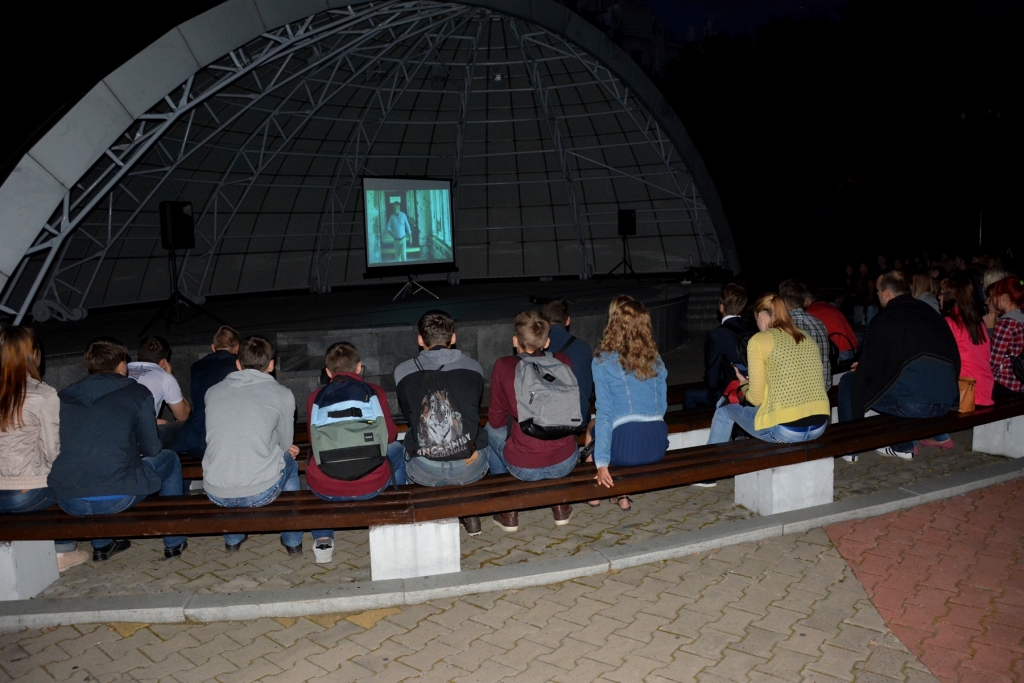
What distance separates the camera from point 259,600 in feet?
15.8

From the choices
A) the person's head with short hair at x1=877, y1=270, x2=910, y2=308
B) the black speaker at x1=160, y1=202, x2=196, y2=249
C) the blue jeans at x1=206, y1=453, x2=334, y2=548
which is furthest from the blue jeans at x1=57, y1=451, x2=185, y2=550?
the black speaker at x1=160, y1=202, x2=196, y2=249

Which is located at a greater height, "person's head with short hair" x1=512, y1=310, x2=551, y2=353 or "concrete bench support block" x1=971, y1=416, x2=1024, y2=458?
"person's head with short hair" x1=512, y1=310, x2=551, y2=353

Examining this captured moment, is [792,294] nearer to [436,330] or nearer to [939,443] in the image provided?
[939,443]

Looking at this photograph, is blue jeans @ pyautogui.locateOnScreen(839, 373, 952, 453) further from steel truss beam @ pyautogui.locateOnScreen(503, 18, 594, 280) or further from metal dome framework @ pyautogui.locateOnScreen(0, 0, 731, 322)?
steel truss beam @ pyautogui.locateOnScreen(503, 18, 594, 280)

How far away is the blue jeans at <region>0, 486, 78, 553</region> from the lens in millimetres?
5094

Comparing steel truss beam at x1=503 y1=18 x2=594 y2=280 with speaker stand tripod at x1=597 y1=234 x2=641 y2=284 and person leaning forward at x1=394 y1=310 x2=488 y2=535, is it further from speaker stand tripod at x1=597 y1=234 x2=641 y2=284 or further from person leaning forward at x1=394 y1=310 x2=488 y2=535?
person leaning forward at x1=394 y1=310 x2=488 y2=535

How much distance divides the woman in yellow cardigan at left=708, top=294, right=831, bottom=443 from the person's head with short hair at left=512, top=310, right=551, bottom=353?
157cm

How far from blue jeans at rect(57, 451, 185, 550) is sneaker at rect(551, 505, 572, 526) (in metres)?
2.84

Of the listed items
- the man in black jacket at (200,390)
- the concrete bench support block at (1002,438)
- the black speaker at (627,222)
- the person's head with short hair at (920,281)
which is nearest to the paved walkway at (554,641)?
the man in black jacket at (200,390)

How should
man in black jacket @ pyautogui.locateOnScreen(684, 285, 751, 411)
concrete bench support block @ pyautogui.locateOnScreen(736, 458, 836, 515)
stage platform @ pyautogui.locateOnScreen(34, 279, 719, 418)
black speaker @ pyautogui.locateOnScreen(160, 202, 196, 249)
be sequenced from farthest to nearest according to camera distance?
black speaker @ pyautogui.locateOnScreen(160, 202, 196, 249), stage platform @ pyautogui.locateOnScreen(34, 279, 719, 418), man in black jacket @ pyautogui.locateOnScreen(684, 285, 751, 411), concrete bench support block @ pyautogui.locateOnScreen(736, 458, 836, 515)

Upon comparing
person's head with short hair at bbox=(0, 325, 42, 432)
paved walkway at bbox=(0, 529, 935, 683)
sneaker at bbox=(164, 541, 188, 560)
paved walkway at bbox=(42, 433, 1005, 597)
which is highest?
person's head with short hair at bbox=(0, 325, 42, 432)

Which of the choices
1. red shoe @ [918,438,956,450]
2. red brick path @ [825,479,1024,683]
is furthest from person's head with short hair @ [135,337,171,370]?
red shoe @ [918,438,956,450]

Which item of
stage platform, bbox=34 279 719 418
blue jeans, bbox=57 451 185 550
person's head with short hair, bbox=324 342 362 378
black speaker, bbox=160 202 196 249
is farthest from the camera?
black speaker, bbox=160 202 196 249

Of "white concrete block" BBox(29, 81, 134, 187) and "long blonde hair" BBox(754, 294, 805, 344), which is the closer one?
"long blonde hair" BBox(754, 294, 805, 344)
